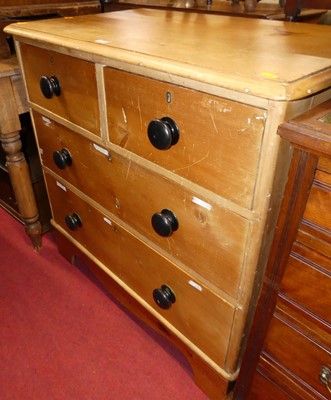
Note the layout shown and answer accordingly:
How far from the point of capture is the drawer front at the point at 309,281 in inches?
24.0

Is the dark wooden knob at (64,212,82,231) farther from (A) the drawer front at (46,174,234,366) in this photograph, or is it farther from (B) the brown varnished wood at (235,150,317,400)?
(B) the brown varnished wood at (235,150,317,400)

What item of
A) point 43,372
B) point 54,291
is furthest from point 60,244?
point 43,372

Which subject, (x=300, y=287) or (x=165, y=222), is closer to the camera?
(x=300, y=287)

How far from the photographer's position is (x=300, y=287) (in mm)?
662

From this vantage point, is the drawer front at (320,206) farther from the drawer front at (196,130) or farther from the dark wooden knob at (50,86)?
the dark wooden knob at (50,86)

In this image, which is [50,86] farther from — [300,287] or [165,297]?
[300,287]

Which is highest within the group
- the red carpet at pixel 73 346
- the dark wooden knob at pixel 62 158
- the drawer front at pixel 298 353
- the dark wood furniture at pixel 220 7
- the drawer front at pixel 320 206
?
the dark wood furniture at pixel 220 7

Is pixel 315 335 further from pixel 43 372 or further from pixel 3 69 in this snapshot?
pixel 3 69

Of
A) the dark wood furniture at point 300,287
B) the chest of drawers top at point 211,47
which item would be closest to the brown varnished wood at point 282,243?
the dark wood furniture at point 300,287

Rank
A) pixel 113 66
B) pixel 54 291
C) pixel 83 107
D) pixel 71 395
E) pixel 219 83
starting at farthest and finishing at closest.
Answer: pixel 54 291
pixel 71 395
pixel 83 107
pixel 113 66
pixel 219 83

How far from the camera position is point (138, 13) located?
126cm

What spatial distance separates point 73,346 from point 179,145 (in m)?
0.84

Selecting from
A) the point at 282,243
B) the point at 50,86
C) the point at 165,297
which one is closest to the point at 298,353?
the point at 282,243

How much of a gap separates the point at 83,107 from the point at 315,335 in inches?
29.0
